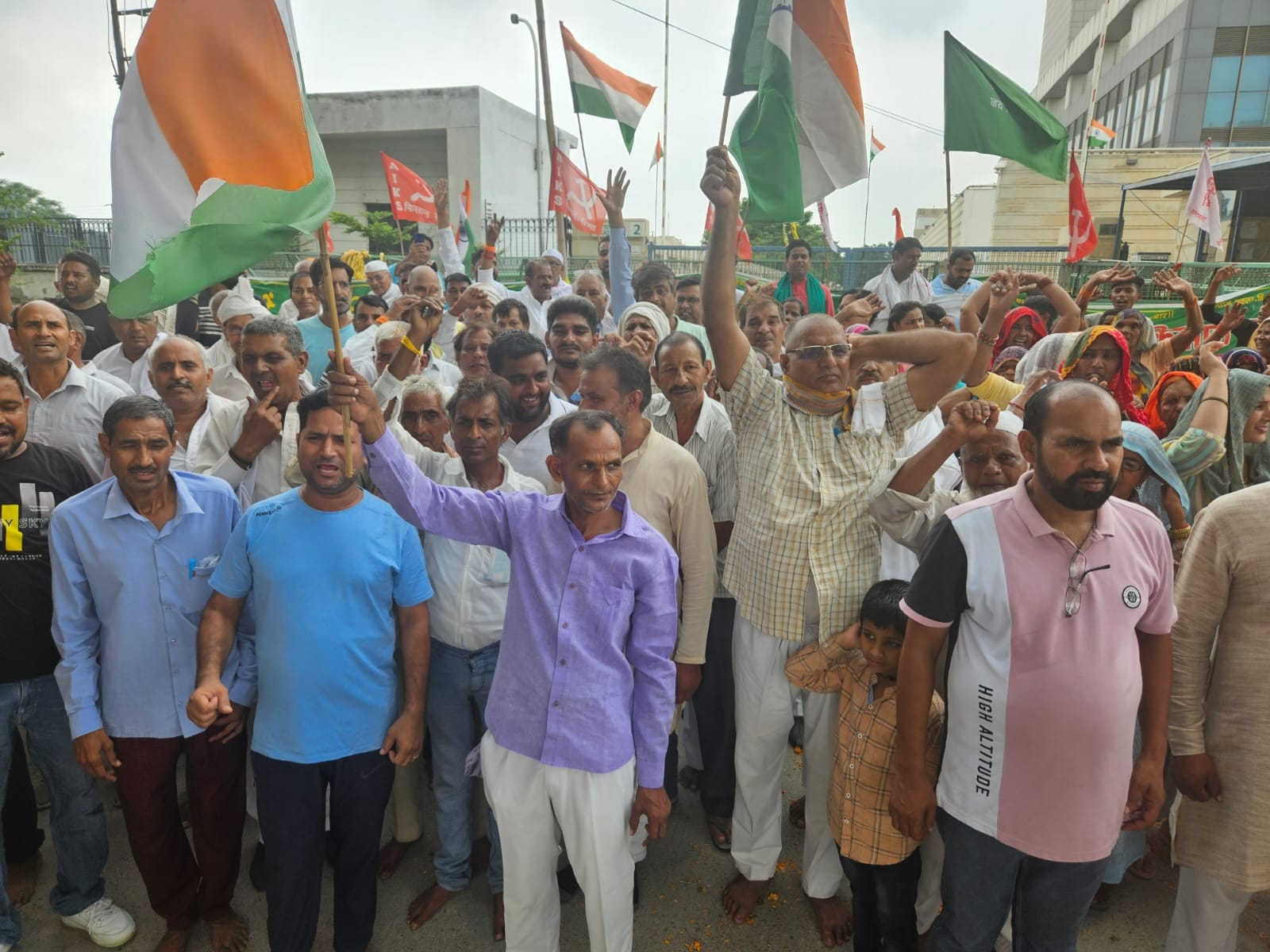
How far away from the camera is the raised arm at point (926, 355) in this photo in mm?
2746

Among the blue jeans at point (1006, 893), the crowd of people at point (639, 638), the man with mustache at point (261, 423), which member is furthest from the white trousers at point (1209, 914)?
the man with mustache at point (261, 423)

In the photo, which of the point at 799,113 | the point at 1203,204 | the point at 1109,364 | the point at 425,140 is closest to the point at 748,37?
the point at 799,113

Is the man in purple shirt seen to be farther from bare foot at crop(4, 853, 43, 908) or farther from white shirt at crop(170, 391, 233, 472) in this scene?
bare foot at crop(4, 853, 43, 908)

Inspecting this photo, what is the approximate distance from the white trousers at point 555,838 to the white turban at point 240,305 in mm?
4310

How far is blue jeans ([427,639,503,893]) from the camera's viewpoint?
299cm

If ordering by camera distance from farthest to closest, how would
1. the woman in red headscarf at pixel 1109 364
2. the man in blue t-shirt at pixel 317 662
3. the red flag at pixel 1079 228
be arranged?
the red flag at pixel 1079 228 → the woman in red headscarf at pixel 1109 364 → the man in blue t-shirt at pixel 317 662

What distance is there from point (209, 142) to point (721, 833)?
331cm

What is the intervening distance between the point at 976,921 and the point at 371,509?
2361mm

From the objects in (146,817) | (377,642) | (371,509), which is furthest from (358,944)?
(371,509)

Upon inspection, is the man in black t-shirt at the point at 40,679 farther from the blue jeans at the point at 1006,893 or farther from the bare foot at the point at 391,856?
the blue jeans at the point at 1006,893

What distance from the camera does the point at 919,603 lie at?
7.39 ft

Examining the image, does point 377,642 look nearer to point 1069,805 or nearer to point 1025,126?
point 1069,805

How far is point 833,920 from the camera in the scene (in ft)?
9.70

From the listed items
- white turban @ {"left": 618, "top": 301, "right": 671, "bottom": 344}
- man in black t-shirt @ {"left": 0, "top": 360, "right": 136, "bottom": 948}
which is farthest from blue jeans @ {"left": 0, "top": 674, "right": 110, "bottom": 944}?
white turban @ {"left": 618, "top": 301, "right": 671, "bottom": 344}
